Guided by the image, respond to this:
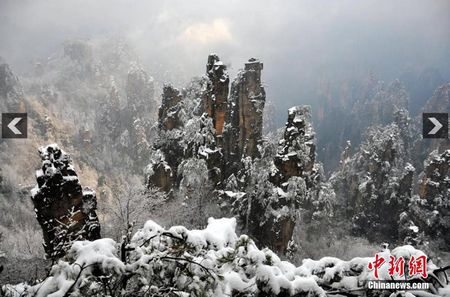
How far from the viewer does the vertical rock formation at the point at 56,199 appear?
56.0 ft

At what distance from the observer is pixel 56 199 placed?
17.3 m

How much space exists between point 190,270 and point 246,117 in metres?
32.2

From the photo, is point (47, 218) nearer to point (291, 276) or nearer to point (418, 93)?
point (291, 276)

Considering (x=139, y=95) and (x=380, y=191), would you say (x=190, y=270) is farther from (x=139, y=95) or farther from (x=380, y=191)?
(x=139, y=95)

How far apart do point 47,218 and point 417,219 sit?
1312 inches

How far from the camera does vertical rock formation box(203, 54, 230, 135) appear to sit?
1229 inches

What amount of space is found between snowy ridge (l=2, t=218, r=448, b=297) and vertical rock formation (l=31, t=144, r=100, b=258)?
45.6 feet

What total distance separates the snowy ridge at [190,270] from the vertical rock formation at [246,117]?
102 feet

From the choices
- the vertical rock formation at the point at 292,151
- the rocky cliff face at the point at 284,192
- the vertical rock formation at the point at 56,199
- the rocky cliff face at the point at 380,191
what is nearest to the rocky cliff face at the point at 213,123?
the rocky cliff face at the point at 284,192

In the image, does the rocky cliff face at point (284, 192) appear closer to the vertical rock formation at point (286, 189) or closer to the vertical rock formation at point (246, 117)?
the vertical rock formation at point (286, 189)

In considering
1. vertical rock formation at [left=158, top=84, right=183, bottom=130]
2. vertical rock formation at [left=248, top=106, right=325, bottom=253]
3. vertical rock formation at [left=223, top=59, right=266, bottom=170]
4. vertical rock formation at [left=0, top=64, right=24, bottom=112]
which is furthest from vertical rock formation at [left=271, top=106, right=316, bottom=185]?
vertical rock formation at [left=0, top=64, right=24, bottom=112]

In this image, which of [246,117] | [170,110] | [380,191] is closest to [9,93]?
[170,110]

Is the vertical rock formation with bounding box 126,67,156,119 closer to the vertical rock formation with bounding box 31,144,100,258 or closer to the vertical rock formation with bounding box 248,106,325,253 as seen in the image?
the vertical rock formation with bounding box 248,106,325,253

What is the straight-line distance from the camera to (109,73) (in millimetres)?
133750
